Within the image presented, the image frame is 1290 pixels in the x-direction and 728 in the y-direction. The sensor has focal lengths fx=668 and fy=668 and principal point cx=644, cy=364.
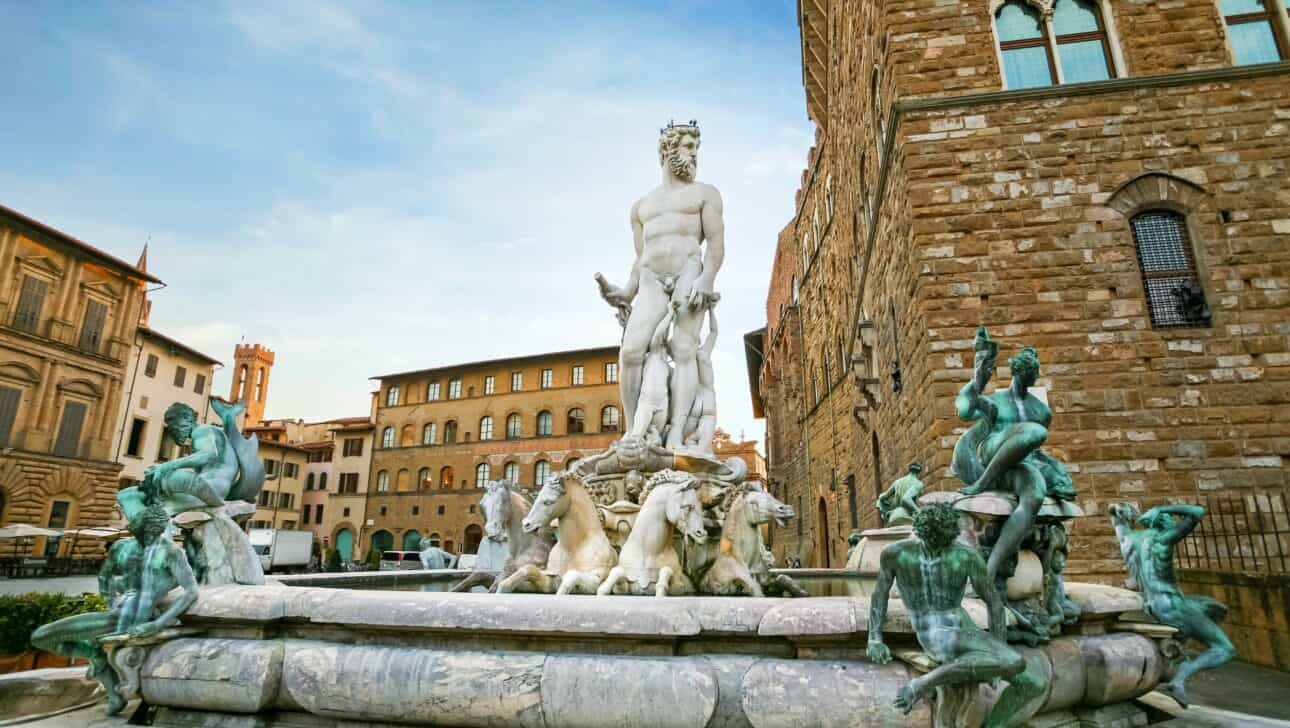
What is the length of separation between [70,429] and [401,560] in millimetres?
15624

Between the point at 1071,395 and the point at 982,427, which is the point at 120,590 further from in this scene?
the point at 1071,395

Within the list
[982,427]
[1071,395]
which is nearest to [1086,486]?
[1071,395]

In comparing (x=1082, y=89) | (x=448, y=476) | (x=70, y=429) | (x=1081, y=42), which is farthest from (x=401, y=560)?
(x=1081, y=42)

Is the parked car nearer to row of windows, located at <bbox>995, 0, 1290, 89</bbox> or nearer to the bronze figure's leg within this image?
row of windows, located at <bbox>995, 0, 1290, 89</bbox>

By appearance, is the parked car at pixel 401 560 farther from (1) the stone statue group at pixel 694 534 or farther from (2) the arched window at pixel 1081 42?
(2) the arched window at pixel 1081 42

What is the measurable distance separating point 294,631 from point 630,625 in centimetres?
166

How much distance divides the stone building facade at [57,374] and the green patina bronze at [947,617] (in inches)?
1351

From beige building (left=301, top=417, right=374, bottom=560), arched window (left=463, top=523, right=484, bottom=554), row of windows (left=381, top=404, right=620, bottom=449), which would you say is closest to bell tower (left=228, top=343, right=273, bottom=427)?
beige building (left=301, top=417, right=374, bottom=560)

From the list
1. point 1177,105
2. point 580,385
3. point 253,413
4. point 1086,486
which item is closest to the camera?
point 1086,486

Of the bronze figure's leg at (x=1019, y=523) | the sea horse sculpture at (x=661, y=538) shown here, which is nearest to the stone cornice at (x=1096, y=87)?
the sea horse sculpture at (x=661, y=538)

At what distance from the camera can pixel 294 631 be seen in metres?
3.13

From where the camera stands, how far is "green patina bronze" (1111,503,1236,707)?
3139mm

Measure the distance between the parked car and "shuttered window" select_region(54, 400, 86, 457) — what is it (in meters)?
13.9

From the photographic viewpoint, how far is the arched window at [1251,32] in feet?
31.2
